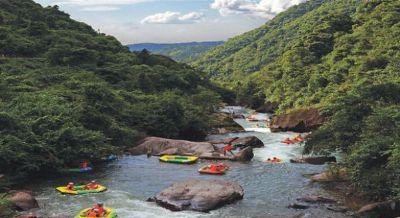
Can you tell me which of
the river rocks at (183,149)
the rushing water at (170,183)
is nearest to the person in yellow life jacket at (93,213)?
the rushing water at (170,183)

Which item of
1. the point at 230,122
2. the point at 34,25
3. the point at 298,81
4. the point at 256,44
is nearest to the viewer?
the point at 230,122

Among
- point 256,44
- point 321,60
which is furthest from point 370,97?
point 256,44

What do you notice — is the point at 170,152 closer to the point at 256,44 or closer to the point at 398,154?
the point at 398,154

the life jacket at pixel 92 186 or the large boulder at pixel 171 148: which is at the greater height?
the life jacket at pixel 92 186

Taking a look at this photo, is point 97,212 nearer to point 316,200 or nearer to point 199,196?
point 199,196

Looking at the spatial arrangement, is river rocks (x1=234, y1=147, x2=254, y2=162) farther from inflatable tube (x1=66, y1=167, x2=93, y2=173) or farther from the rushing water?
inflatable tube (x1=66, y1=167, x2=93, y2=173)

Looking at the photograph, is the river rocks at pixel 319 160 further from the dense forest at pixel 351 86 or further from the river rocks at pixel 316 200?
the river rocks at pixel 316 200
